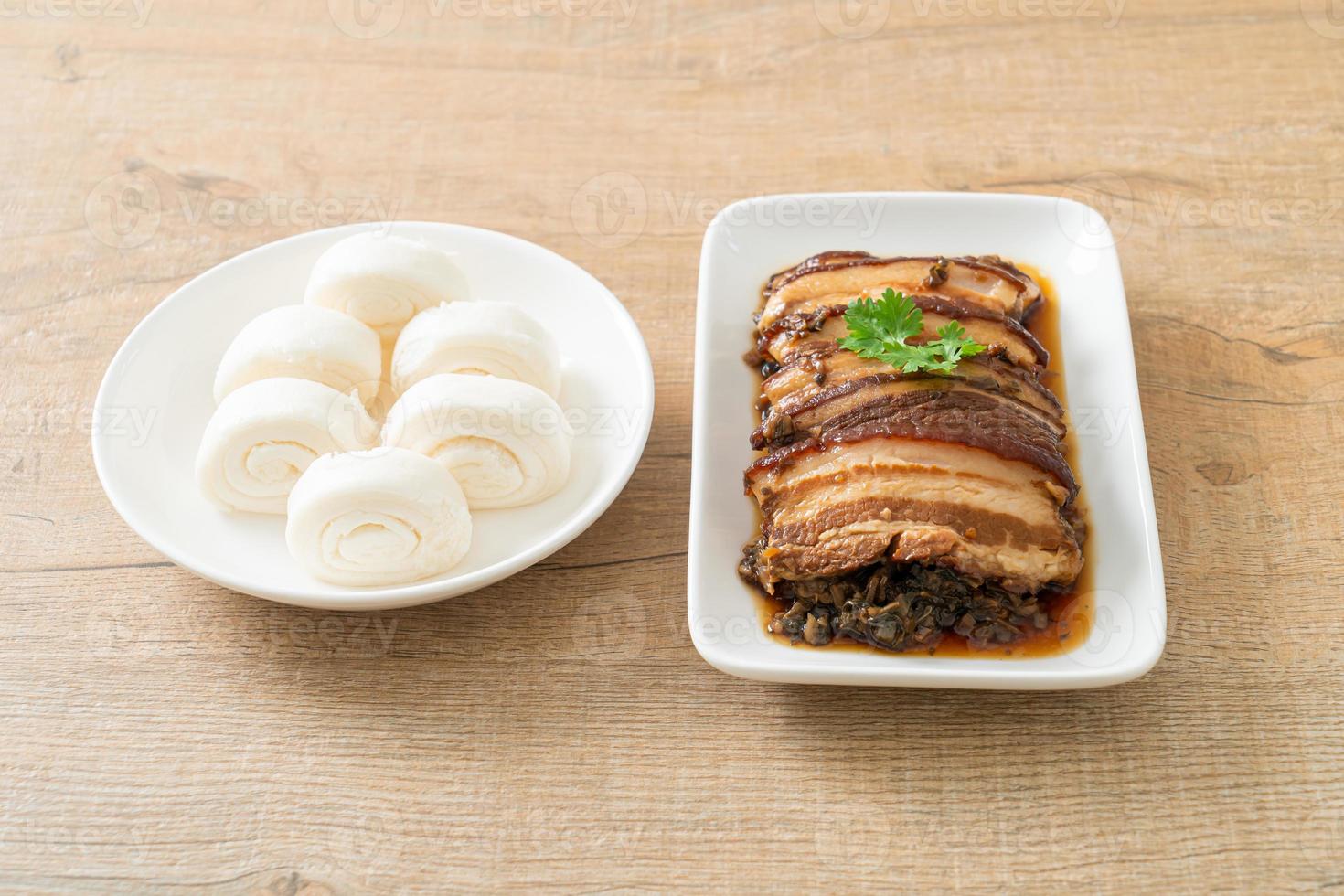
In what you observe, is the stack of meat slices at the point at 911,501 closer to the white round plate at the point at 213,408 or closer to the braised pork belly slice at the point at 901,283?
the braised pork belly slice at the point at 901,283

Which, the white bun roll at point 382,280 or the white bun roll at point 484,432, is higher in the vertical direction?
the white bun roll at point 382,280

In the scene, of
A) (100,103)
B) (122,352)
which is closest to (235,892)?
(122,352)

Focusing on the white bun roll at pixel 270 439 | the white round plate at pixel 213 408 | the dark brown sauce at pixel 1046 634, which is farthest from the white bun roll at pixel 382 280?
the dark brown sauce at pixel 1046 634

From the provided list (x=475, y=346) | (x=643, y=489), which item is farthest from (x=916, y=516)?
(x=475, y=346)

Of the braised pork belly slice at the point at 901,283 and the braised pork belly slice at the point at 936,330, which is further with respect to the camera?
the braised pork belly slice at the point at 901,283

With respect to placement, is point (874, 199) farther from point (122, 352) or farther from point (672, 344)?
point (122, 352)

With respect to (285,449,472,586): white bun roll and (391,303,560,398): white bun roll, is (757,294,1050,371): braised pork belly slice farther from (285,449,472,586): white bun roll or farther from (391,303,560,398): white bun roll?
(285,449,472,586): white bun roll

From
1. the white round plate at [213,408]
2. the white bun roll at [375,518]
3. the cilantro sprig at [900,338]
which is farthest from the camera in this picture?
the cilantro sprig at [900,338]
